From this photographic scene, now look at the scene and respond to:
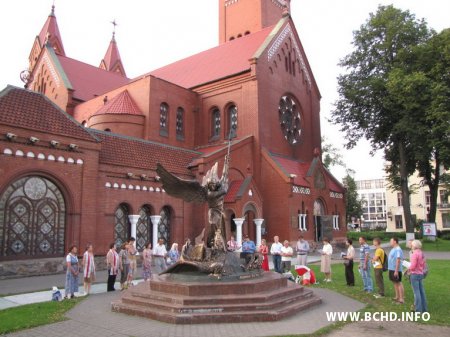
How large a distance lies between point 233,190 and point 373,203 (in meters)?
91.3

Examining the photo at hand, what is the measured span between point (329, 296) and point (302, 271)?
2550 millimetres

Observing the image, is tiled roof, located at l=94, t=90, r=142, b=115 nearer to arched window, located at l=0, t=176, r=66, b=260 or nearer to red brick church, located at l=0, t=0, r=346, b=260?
red brick church, located at l=0, t=0, r=346, b=260

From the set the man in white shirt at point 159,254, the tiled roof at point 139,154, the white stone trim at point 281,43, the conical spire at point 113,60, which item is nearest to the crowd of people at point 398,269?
the man in white shirt at point 159,254

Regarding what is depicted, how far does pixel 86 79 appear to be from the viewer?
3878cm

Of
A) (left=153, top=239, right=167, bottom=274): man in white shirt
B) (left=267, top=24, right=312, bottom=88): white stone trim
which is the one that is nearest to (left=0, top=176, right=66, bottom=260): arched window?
(left=153, top=239, right=167, bottom=274): man in white shirt

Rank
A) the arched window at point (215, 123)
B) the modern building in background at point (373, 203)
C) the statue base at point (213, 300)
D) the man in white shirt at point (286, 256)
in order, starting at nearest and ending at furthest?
the statue base at point (213, 300) < the man in white shirt at point (286, 256) < the arched window at point (215, 123) < the modern building in background at point (373, 203)

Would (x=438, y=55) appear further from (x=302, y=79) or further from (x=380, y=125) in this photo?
(x=302, y=79)

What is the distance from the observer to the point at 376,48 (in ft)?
107

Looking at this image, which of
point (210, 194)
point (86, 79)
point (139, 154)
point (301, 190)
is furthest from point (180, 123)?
point (210, 194)

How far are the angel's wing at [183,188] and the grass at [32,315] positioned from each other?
154 inches

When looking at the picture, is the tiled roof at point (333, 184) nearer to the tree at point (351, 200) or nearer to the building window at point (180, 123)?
the building window at point (180, 123)

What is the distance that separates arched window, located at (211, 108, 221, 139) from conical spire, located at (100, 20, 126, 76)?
2759cm

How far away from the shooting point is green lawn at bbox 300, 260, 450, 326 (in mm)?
9445

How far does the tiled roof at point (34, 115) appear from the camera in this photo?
16.7 meters
